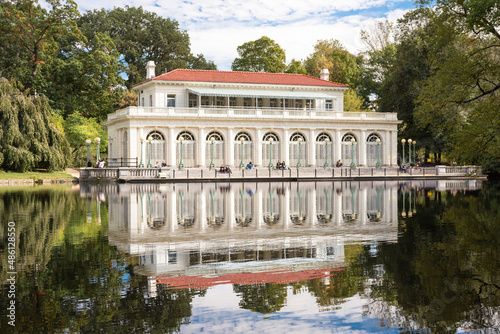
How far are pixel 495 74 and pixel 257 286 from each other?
17.9 meters

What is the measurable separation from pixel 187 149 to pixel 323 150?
573 inches

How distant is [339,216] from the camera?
63.9 ft

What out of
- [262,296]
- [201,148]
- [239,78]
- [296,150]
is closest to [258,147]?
[296,150]

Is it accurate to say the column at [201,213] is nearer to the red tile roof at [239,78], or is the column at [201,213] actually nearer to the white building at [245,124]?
the white building at [245,124]

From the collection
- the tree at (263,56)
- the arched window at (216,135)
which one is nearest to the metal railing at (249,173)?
the arched window at (216,135)

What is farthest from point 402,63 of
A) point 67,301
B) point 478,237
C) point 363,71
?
point 67,301

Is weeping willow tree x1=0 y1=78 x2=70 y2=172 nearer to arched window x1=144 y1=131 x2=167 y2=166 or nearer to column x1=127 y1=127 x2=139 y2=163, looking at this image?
column x1=127 y1=127 x2=139 y2=163

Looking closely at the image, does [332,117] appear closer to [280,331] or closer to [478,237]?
[478,237]

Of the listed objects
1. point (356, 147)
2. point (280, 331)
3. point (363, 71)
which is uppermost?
point (363, 71)

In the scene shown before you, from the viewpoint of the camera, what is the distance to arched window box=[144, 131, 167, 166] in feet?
184

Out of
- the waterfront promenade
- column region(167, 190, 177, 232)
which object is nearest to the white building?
the waterfront promenade

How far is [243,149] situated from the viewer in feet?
194

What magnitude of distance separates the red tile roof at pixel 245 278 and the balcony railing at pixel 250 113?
46.7 metres

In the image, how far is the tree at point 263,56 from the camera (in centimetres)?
7875
